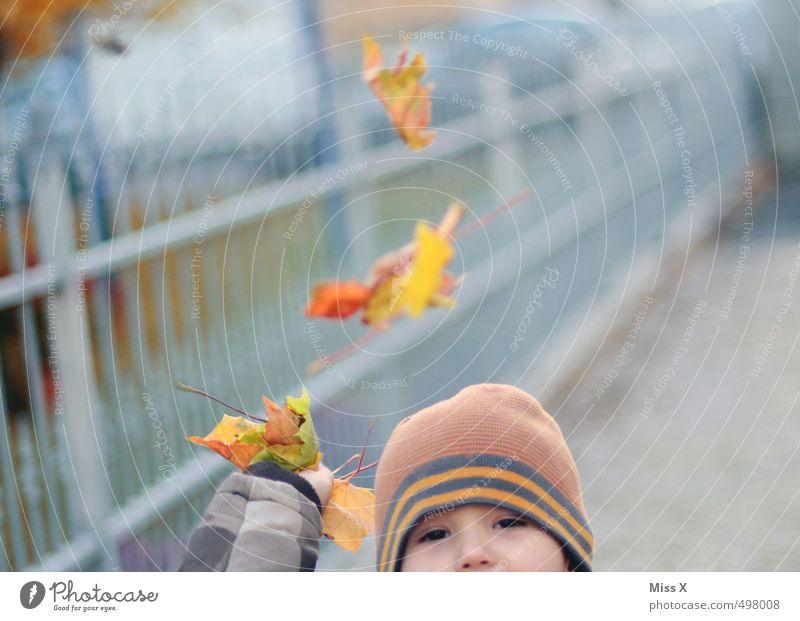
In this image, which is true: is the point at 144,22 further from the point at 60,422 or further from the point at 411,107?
the point at 60,422

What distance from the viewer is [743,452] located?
1428mm

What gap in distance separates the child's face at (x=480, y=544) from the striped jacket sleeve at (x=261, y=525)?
0.26 feet

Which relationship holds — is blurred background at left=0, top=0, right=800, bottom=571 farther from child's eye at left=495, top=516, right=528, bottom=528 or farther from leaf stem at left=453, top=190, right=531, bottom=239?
child's eye at left=495, top=516, right=528, bottom=528

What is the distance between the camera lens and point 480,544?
2.71 ft

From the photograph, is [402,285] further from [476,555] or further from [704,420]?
[704,420]

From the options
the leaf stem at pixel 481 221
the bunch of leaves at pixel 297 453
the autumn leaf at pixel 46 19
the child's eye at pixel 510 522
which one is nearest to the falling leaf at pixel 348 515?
the bunch of leaves at pixel 297 453

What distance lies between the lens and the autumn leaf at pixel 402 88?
3.07 feet

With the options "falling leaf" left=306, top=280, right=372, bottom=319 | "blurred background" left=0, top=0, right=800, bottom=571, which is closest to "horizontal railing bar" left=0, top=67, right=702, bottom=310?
→ "blurred background" left=0, top=0, right=800, bottom=571

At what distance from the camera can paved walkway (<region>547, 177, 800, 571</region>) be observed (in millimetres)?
998

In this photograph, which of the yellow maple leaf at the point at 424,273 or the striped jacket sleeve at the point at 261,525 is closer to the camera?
the striped jacket sleeve at the point at 261,525

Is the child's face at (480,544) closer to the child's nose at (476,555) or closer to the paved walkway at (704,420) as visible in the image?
the child's nose at (476,555)

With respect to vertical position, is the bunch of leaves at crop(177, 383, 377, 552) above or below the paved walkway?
below

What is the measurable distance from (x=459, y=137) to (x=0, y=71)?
492 mm

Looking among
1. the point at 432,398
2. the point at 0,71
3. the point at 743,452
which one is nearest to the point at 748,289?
the point at 432,398
